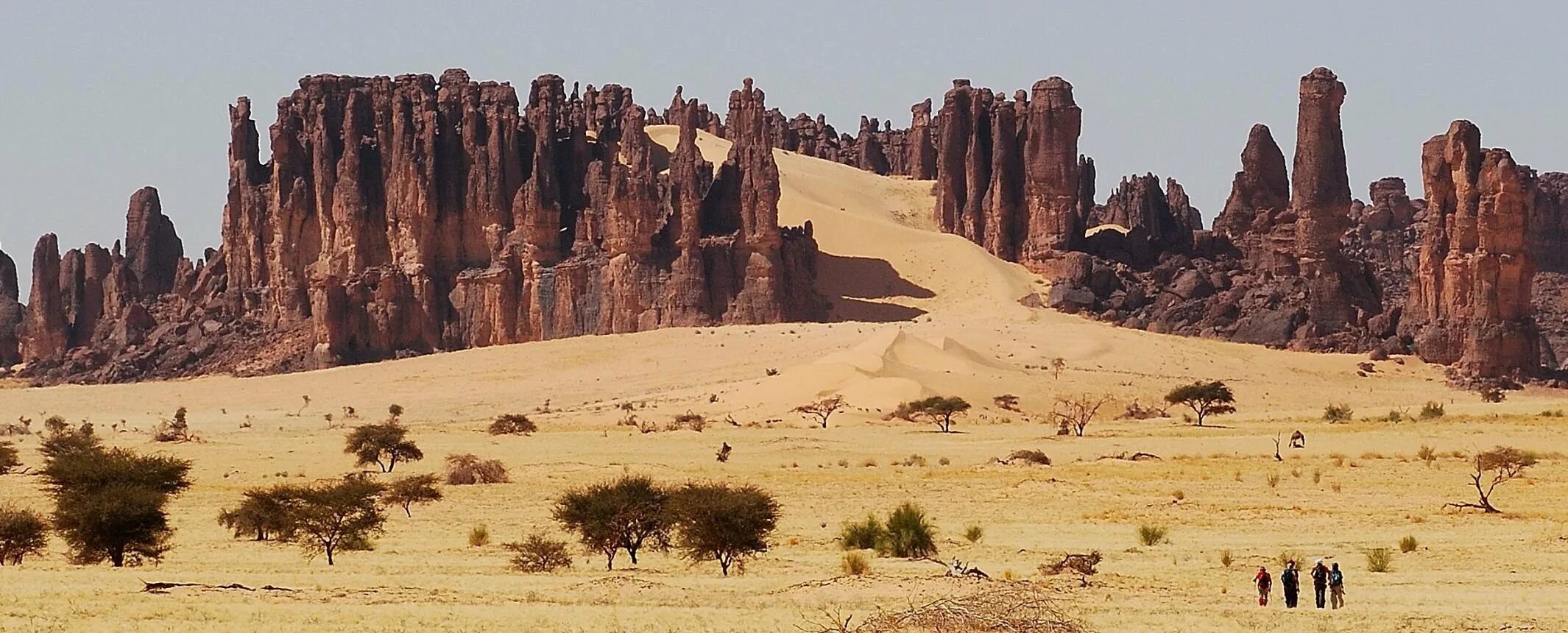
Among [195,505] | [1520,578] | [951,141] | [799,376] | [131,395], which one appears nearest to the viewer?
[1520,578]

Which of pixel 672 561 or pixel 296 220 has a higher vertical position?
pixel 296 220

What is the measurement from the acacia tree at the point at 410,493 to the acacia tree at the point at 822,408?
22.6 meters

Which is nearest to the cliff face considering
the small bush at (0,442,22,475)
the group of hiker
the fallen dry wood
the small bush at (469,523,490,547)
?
the small bush at (0,442,22,475)

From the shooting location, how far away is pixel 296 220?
101 metres

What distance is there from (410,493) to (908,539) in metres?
14.0

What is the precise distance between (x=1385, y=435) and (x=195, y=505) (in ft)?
99.8

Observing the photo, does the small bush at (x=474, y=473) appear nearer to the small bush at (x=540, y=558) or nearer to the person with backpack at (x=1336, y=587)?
the small bush at (x=540, y=558)

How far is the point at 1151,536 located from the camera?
32.3 meters

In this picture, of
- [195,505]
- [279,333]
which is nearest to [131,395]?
[279,333]

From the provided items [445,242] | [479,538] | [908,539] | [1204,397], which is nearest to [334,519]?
[479,538]

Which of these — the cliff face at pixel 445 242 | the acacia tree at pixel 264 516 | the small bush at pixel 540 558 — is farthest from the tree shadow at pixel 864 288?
the small bush at pixel 540 558

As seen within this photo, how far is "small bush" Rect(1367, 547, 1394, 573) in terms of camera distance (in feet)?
94.1

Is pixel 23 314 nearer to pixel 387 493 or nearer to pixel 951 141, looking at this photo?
pixel 951 141

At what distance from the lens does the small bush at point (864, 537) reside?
31.4m
